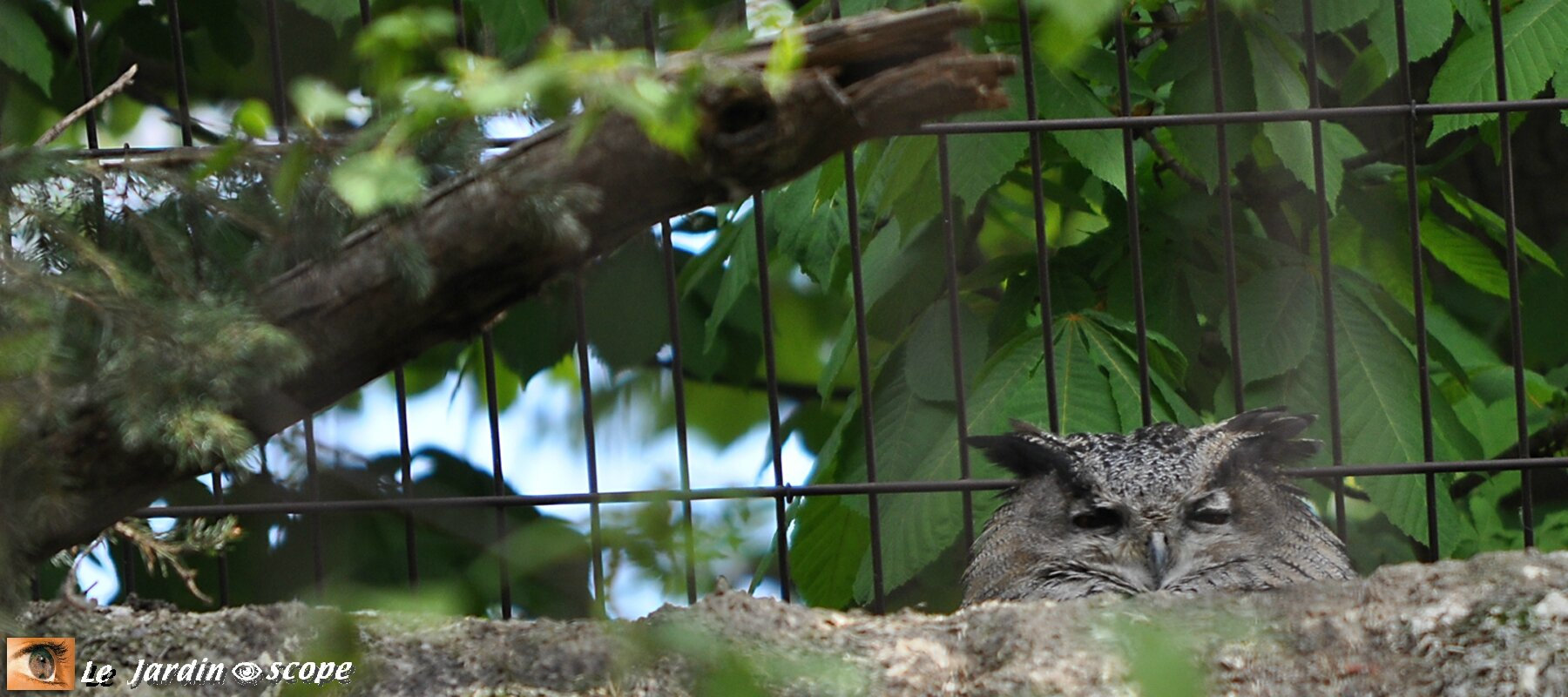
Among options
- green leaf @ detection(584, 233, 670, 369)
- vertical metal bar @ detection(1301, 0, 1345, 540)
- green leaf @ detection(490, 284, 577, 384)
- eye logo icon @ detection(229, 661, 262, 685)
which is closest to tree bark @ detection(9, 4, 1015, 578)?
eye logo icon @ detection(229, 661, 262, 685)

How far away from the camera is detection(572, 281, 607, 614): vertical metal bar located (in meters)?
1.04

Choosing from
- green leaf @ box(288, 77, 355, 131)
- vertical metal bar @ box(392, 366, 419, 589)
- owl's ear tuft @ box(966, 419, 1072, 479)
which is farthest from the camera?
owl's ear tuft @ box(966, 419, 1072, 479)

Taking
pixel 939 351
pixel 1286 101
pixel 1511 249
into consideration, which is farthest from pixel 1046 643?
pixel 1511 249

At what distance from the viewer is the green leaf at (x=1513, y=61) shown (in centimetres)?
326

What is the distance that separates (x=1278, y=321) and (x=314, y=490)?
2.42 metres

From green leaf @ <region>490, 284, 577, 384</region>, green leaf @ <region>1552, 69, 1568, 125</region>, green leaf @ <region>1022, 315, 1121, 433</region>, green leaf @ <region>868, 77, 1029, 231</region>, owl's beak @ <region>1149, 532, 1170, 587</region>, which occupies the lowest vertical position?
owl's beak @ <region>1149, 532, 1170, 587</region>

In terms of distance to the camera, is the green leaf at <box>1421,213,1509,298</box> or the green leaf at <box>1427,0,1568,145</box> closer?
the green leaf at <box>1427,0,1568,145</box>

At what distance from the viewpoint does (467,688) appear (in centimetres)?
217

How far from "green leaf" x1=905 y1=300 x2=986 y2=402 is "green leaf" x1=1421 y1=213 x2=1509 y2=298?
50.0 inches

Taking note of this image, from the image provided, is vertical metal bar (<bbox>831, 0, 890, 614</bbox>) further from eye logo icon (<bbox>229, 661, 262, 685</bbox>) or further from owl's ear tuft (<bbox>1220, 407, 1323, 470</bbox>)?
eye logo icon (<bbox>229, 661, 262, 685</bbox>)

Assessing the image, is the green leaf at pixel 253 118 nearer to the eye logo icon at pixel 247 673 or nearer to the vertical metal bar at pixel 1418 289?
the eye logo icon at pixel 247 673

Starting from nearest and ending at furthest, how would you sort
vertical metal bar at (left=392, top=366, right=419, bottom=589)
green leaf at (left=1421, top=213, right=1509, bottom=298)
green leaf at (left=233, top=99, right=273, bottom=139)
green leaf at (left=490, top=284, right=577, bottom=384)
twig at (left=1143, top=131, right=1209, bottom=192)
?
green leaf at (left=233, top=99, right=273, bottom=139), vertical metal bar at (left=392, top=366, right=419, bottom=589), twig at (left=1143, top=131, right=1209, bottom=192), green leaf at (left=1421, top=213, right=1509, bottom=298), green leaf at (left=490, top=284, right=577, bottom=384)

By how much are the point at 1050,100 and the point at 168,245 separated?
6.60 feet

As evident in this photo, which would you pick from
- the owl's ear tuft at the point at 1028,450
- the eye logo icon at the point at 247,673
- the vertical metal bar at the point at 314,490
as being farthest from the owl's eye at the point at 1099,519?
the eye logo icon at the point at 247,673
